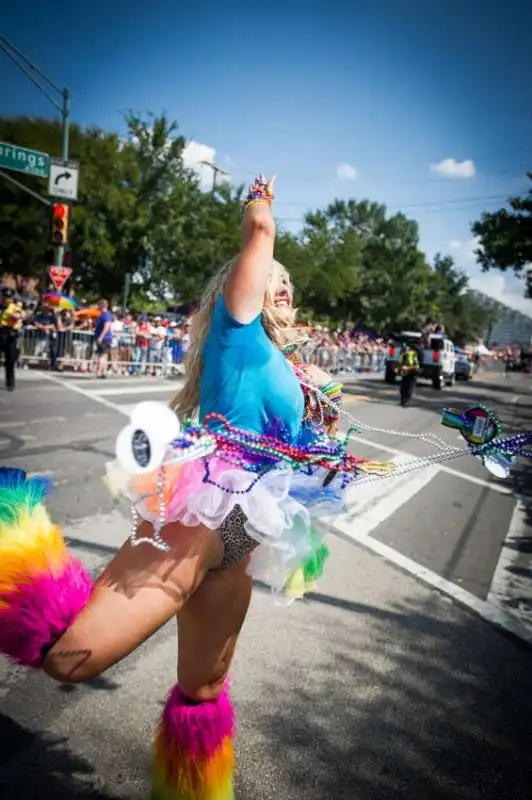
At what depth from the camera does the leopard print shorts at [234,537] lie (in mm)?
1389

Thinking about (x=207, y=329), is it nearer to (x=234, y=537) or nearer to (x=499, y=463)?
(x=234, y=537)

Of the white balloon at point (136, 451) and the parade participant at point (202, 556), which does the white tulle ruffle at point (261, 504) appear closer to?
the parade participant at point (202, 556)

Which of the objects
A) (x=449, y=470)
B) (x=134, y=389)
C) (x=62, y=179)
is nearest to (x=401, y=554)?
(x=449, y=470)

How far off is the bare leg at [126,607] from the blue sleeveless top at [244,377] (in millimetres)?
407

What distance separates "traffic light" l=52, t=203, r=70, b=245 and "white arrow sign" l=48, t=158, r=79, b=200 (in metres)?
0.44

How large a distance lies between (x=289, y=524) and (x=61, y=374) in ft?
40.1

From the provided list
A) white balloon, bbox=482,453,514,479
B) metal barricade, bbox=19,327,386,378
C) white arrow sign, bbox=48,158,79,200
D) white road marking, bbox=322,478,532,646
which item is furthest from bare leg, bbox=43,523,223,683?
white arrow sign, bbox=48,158,79,200

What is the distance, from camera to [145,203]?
2545 centimetres

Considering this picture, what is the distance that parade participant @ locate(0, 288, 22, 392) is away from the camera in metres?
9.24

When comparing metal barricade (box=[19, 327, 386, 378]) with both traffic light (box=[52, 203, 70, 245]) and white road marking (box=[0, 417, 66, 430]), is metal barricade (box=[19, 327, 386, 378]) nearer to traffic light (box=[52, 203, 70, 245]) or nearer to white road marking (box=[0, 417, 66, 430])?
traffic light (box=[52, 203, 70, 245])

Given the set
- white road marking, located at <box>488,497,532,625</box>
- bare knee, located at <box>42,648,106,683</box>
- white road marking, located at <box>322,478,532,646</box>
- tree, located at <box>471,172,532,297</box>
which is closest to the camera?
bare knee, located at <box>42,648,106,683</box>

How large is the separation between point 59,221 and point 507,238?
20.5m

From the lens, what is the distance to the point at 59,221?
13.7m

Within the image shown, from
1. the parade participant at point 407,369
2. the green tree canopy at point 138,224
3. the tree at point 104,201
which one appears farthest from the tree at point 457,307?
the parade participant at point 407,369
